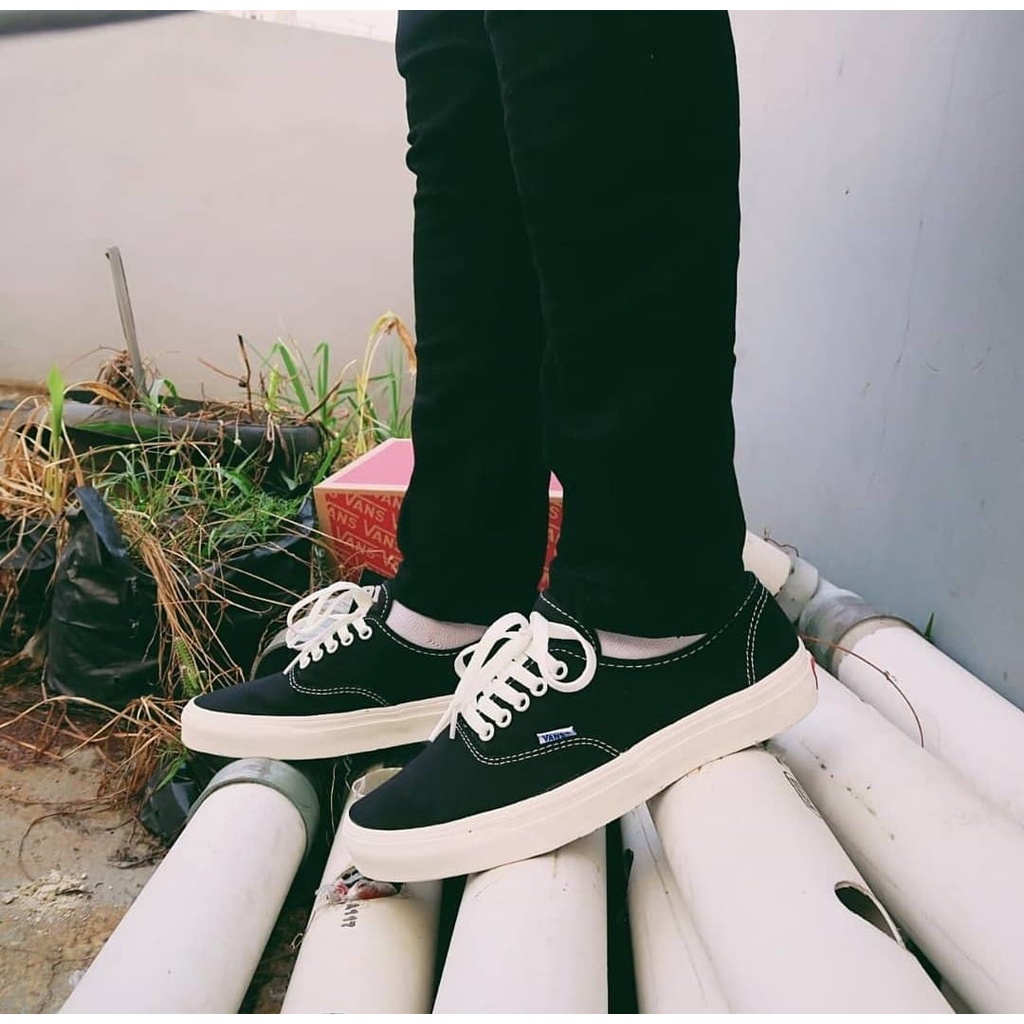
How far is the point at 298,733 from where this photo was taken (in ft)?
2.01

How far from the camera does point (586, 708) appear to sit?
0.49m

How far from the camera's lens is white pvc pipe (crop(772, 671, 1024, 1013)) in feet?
1.22

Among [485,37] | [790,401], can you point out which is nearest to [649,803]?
[485,37]

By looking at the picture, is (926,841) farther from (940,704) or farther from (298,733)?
(298,733)

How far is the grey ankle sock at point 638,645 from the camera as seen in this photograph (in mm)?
492

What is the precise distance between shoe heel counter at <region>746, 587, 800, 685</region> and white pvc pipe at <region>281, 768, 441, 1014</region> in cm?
26

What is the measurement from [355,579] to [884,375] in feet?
2.18

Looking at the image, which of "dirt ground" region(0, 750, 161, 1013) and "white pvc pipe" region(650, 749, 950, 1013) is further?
"dirt ground" region(0, 750, 161, 1013)

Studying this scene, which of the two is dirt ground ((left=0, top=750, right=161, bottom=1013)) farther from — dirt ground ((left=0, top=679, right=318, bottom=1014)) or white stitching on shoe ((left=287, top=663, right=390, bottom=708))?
white stitching on shoe ((left=287, top=663, right=390, bottom=708))

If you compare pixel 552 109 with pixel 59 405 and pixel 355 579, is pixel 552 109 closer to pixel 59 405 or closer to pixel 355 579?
pixel 355 579

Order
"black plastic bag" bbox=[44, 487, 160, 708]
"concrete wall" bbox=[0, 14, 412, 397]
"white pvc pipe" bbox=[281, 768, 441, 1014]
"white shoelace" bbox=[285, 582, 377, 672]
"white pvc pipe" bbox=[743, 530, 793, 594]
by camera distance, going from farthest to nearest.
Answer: "concrete wall" bbox=[0, 14, 412, 397] → "black plastic bag" bbox=[44, 487, 160, 708] → "white pvc pipe" bbox=[743, 530, 793, 594] → "white shoelace" bbox=[285, 582, 377, 672] → "white pvc pipe" bbox=[281, 768, 441, 1014]

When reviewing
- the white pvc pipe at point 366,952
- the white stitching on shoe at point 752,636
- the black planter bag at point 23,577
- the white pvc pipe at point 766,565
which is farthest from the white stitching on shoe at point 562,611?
the black planter bag at point 23,577

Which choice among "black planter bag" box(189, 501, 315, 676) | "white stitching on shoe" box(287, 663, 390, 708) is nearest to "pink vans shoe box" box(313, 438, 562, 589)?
"black planter bag" box(189, 501, 315, 676)

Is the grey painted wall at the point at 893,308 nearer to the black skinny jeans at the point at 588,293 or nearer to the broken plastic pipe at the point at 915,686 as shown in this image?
the broken plastic pipe at the point at 915,686
